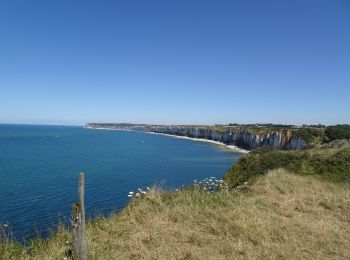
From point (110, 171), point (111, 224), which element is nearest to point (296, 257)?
point (111, 224)

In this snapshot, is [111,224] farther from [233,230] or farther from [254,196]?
[254,196]

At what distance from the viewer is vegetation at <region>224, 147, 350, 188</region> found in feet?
53.3

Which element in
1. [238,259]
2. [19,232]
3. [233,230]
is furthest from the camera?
[19,232]

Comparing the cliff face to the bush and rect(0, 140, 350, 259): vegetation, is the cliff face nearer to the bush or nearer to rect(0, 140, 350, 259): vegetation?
the bush

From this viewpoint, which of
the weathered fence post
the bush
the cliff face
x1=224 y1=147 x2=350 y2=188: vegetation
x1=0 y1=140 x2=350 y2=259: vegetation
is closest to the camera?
the weathered fence post

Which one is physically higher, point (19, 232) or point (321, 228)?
point (321, 228)

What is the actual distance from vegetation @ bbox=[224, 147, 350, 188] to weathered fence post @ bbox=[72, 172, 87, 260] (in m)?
13.1

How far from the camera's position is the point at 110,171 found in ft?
165

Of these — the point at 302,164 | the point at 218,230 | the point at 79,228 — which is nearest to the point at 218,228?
the point at 218,230

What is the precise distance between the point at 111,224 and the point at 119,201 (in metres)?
22.9

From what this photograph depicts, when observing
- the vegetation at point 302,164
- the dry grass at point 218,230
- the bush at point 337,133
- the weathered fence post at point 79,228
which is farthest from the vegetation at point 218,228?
the bush at point 337,133

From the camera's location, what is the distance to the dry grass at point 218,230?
6473mm

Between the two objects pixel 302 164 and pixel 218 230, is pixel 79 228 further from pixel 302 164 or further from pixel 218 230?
pixel 302 164

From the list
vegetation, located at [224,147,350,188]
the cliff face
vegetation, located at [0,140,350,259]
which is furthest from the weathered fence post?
the cliff face
